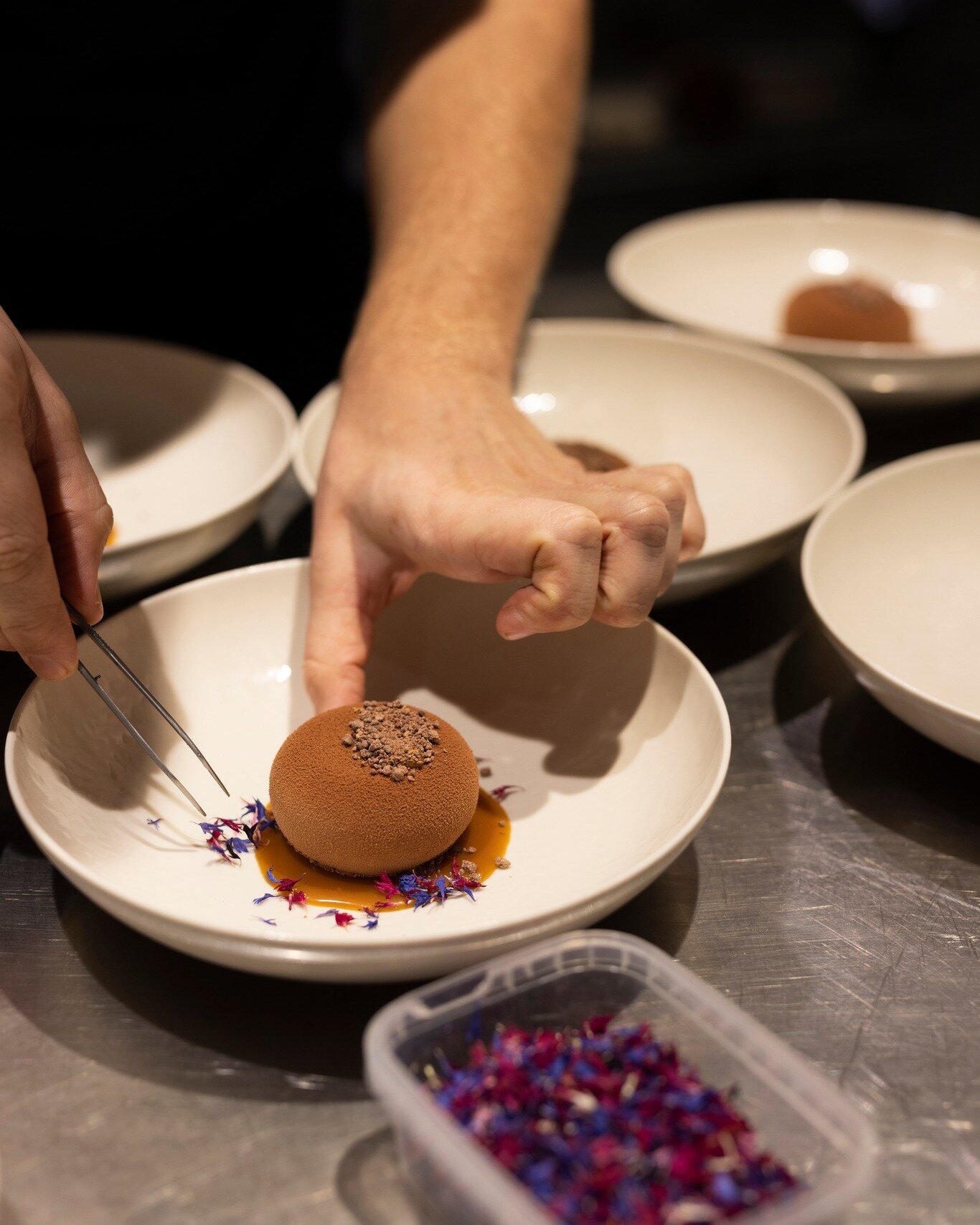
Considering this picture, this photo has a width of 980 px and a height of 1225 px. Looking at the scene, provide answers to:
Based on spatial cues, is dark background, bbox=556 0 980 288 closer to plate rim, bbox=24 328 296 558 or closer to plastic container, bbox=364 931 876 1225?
plate rim, bbox=24 328 296 558

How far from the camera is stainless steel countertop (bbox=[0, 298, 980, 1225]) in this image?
796 mm

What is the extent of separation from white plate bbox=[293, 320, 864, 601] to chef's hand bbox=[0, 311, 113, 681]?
0.44 m

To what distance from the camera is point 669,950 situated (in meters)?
0.98

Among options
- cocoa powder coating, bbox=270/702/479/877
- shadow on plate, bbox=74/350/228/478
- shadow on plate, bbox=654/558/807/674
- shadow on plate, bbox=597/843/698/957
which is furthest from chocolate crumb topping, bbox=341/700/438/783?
shadow on plate, bbox=74/350/228/478

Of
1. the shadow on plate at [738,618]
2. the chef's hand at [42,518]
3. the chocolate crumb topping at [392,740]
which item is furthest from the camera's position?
the shadow on plate at [738,618]

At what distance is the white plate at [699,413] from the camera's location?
156 cm

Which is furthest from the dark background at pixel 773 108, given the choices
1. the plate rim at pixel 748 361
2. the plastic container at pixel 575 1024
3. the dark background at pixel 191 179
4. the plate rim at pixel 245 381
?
the plastic container at pixel 575 1024

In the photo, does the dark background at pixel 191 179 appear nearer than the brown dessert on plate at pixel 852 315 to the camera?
Yes

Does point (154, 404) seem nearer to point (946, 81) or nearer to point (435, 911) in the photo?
point (435, 911)

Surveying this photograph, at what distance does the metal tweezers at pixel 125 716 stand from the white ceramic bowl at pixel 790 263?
1206 mm

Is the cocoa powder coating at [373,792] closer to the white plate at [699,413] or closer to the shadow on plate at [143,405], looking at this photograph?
the white plate at [699,413]

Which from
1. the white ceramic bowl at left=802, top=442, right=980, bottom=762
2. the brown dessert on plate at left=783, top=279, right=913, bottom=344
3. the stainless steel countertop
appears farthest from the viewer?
the brown dessert on plate at left=783, top=279, right=913, bottom=344

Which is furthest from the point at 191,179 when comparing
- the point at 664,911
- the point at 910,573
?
the point at 664,911

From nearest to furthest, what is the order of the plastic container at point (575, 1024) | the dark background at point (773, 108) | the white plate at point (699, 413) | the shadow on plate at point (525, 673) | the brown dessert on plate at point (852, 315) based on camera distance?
1. the plastic container at point (575, 1024)
2. the shadow on plate at point (525, 673)
3. the white plate at point (699, 413)
4. the brown dessert on plate at point (852, 315)
5. the dark background at point (773, 108)
